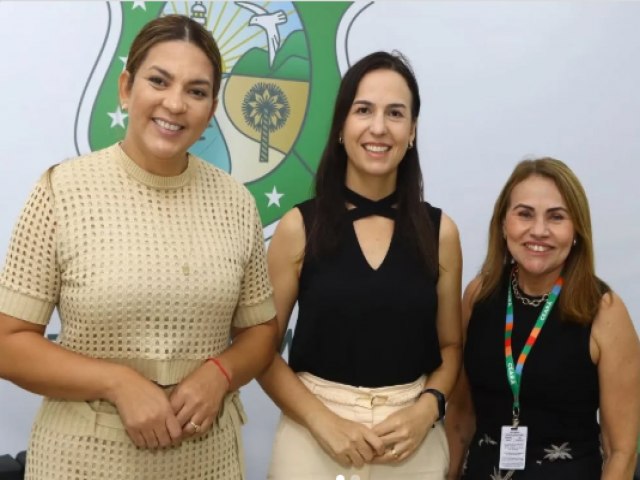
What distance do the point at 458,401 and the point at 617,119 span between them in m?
1.26

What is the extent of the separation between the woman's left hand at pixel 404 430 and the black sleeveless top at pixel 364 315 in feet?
0.28

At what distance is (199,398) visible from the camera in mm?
1413

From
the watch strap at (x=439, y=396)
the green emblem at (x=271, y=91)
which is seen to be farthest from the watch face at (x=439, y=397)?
the green emblem at (x=271, y=91)

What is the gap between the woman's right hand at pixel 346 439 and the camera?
67.2 inches

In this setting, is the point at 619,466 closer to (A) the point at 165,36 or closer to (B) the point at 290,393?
(B) the point at 290,393

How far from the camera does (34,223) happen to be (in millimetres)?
1344

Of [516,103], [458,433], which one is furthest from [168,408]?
[516,103]

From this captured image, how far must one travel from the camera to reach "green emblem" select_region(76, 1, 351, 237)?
2.40 m

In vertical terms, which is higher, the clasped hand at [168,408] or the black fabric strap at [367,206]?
the black fabric strap at [367,206]

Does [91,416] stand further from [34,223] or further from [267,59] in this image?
[267,59]

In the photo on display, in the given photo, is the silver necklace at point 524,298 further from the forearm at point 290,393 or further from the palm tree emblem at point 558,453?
the forearm at point 290,393

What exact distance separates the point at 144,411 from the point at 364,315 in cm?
62

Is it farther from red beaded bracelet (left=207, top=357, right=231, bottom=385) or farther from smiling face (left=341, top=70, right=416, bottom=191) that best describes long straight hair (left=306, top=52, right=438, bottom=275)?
red beaded bracelet (left=207, top=357, right=231, bottom=385)

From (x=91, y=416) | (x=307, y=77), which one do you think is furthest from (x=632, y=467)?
(x=307, y=77)
